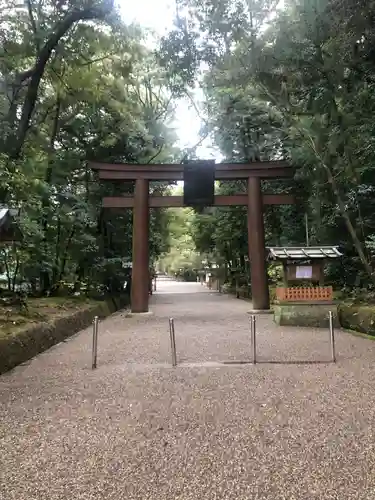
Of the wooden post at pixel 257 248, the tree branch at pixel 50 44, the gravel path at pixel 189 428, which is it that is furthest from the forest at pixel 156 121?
the gravel path at pixel 189 428

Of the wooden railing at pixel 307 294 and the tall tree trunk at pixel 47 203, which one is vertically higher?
the tall tree trunk at pixel 47 203

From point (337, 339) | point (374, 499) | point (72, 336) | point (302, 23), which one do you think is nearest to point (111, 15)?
point (302, 23)

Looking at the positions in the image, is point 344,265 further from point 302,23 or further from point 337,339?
point 302,23

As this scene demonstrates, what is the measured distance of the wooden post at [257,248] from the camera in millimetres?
14594

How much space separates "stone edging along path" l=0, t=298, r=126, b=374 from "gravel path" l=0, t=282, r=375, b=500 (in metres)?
0.27

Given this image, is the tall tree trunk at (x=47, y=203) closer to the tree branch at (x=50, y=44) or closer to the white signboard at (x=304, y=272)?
the tree branch at (x=50, y=44)

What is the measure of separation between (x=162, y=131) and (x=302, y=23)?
427 inches

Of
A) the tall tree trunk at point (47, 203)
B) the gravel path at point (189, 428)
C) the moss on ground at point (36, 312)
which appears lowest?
the gravel path at point (189, 428)

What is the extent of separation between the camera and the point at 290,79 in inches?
452

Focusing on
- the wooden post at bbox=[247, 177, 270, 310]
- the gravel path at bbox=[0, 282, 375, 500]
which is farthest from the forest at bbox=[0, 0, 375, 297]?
the gravel path at bbox=[0, 282, 375, 500]

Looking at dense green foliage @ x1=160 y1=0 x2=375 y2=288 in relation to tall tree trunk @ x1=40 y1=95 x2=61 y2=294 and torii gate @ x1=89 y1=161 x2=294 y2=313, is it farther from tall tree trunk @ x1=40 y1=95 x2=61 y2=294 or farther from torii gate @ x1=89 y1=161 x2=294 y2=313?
tall tree trunk @ x1=40 y1=95 x2=61 y2=294

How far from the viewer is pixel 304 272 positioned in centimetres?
1182

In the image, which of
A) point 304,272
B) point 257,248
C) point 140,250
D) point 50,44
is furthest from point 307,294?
point 50,44

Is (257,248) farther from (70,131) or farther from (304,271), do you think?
(70,131)
